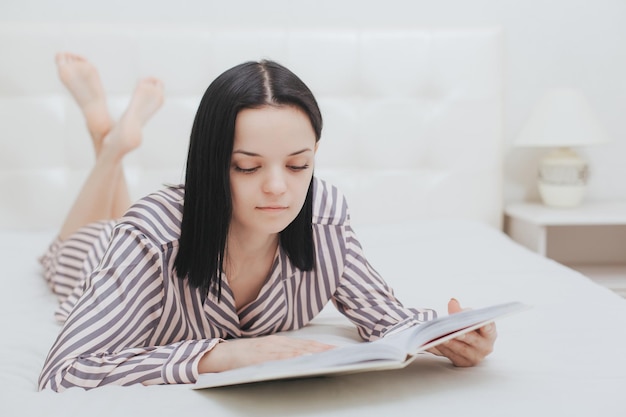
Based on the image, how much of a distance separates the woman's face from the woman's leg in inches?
35.6

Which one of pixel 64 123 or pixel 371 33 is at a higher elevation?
pixel 371 33

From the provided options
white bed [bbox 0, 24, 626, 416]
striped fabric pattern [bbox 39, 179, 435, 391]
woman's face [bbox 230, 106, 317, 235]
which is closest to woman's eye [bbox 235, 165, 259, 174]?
woman's face [bbox 230, 106, 317, 235]

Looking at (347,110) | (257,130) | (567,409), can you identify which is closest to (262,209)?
(257,130)

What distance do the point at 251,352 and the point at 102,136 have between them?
1.18 m

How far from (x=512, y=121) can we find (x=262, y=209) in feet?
6.55

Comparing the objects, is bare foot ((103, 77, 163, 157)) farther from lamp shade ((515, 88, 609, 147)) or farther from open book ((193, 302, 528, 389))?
lamp shade ((515, 88, 609, 147))

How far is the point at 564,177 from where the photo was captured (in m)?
2.52

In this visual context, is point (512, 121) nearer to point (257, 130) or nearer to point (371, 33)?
point (371, 33)

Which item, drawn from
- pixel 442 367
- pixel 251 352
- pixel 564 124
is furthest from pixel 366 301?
pixel 564 124

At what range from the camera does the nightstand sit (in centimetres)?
235

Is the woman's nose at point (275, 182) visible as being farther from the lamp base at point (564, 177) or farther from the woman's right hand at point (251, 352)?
the lamp base at point (564, 177)

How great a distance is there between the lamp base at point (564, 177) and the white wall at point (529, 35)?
0.23m

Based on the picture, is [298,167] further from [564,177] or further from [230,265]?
A: [564,177]

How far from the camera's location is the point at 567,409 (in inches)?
33.6
